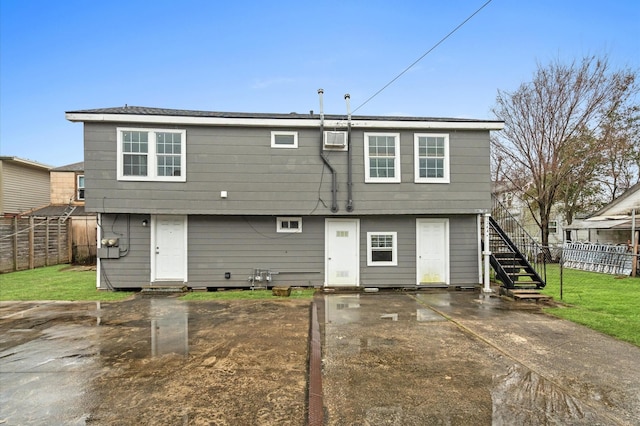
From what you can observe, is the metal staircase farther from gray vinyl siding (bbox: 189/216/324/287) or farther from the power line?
the power line

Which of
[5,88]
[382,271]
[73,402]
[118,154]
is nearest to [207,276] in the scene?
[118,154]

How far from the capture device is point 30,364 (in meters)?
4.19

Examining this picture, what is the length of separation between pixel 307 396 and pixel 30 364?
374cm

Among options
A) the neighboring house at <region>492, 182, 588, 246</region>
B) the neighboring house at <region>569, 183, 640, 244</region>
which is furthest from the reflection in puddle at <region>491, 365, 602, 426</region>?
the neighboring house at <region>492, 182, 588, 246</region>

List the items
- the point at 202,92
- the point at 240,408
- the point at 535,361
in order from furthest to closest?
the point at 202,92
the point at 535,361
the point at 240,408

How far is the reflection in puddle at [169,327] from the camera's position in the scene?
4742mm

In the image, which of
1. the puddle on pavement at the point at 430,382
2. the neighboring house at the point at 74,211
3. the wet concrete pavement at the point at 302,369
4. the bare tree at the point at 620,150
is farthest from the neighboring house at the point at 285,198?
the bare tree at the point at 620,150

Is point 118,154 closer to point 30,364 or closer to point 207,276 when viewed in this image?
point 207,276

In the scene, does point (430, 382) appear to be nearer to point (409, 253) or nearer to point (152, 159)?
point (409, 253)

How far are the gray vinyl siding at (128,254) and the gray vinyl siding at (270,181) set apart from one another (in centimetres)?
50

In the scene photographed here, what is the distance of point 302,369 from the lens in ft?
13.0

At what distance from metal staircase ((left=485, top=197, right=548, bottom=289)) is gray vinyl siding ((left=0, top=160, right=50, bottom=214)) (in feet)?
78.4

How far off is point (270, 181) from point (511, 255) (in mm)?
7427

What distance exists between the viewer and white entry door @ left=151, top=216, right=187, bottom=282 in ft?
30.7
